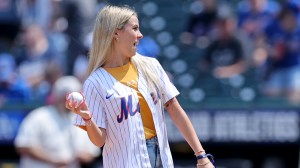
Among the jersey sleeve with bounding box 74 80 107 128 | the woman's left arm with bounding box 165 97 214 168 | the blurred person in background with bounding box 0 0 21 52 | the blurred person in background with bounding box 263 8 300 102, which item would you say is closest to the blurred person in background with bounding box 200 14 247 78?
the blurred person in background with bounding box 263 8 300 102

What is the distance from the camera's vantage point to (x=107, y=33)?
13.9ft

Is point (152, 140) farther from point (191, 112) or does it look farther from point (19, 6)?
point (19, 6)

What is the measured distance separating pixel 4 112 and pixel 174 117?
6368 millimetres

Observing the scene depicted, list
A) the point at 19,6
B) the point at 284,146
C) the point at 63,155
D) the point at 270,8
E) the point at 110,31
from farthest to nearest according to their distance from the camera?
the point at 19,6 < the point at 270,8 < the point at 284,146 < the point at 63,155 < the point at 110,31

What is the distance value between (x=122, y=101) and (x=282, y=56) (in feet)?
20.0

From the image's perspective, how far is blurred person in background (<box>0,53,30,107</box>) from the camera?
1065cm

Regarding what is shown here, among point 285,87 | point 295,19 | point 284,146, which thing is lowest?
point 284,146

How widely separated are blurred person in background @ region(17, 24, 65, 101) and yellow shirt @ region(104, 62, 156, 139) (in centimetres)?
614

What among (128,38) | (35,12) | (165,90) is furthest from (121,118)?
(35,12)

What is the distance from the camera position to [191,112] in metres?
9.79

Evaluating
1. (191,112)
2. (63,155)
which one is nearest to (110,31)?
(63,155)

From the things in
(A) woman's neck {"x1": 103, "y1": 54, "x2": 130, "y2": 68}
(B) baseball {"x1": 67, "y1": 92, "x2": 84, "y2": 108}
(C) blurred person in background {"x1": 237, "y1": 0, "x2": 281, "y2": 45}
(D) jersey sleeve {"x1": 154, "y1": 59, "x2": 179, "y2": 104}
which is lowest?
(B) baseball {"x1": 67, "y1": 92, "x2": 84, "y2": 108}

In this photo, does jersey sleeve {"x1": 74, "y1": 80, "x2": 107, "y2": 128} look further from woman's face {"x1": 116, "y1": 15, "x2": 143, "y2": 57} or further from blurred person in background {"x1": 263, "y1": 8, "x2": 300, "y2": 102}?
blurred person in background {"x1": 263, "y1": 8, "x2": 300, "y2": 102}

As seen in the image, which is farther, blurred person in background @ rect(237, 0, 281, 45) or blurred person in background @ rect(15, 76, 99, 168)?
blurred person in background @ rect(237, 0, 281, 45)
